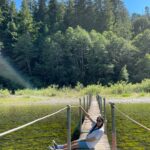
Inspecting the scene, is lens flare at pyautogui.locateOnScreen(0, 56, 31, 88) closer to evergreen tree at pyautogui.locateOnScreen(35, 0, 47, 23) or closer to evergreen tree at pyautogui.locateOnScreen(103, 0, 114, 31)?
evergreen tree at pyautogui.locateOnScreen(35, 0, 47, 23)

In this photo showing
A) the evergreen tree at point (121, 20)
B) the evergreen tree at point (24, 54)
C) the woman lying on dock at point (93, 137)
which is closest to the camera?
the woman lying on dock at point (93, 137)

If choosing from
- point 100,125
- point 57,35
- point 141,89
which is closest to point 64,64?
point 57,35

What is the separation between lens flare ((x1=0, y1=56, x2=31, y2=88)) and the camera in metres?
91.9

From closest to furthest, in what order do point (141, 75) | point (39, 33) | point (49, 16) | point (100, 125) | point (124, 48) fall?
point (100, 125) → point (141, 75) → point (124, 48) → point (39, 33) → point (49, 16)

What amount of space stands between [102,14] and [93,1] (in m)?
4.64

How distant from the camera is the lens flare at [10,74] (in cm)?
9188

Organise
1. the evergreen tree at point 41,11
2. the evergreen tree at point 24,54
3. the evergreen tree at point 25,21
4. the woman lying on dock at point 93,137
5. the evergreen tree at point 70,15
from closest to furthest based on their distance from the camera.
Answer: the woman lying on dock at point 93,137, the evergreen tree at point 24,54, the evergreen tree at point 25,21, the evergreen tree at point 70,15, the evergreen tree at point 41,11

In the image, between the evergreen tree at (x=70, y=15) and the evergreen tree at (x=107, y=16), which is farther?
the evergreen tree at (x=107, y=16)

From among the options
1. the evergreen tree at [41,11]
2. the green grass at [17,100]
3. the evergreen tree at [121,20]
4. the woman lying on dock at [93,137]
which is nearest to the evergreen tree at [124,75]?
the evergreen tree at [121,20]

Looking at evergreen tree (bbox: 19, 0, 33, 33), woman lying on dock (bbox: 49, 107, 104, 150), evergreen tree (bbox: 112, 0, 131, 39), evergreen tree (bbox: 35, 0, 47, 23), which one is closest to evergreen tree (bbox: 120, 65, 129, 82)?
evergreen tree (bbox: 112, 0, 131, 39)

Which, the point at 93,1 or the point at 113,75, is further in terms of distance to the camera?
the point at 93,1

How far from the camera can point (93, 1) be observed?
120 meters

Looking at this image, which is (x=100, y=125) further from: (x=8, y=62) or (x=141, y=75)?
(x=8, y=62)

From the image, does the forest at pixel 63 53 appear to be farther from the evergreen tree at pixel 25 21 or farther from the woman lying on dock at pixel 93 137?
the woman lying on dock at pixel 93 137
